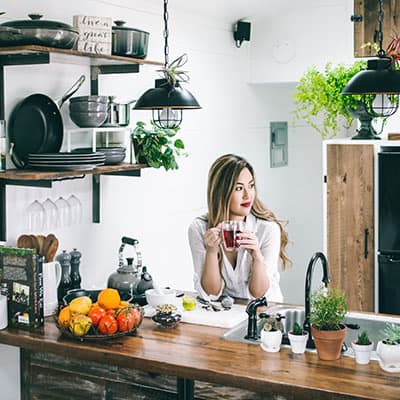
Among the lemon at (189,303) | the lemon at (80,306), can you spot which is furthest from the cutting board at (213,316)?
the lemon at (80,306)

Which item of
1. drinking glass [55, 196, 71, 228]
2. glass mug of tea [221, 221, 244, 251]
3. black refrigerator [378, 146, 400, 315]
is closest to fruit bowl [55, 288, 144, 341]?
glass mug of tea [221, 221, 244, 251]

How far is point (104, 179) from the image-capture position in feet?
13.5

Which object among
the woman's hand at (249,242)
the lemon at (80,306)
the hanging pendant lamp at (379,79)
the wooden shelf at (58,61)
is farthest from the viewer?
the woman's hand at (249,242)

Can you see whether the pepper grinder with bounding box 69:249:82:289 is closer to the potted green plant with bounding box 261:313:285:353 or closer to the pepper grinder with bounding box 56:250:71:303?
the pepper grinder with bounding box 56:250:71:303

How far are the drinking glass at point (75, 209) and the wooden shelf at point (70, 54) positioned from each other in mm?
664

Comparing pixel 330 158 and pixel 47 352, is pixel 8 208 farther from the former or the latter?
pixel 330 158

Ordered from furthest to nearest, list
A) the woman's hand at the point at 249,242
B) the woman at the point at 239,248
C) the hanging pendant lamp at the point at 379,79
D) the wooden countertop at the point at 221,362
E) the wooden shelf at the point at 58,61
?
the woman at the point at 239,248 < the woman's hand at the point at 249,242 < the wooden shelf at the point at 58,61 < the hanging pendant lamp at the point at 379,79 < the wooden countertop at the point at 221,362

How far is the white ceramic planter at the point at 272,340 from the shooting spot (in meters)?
2.90

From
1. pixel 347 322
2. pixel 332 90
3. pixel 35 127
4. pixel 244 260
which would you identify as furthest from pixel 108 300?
pixel 332 90

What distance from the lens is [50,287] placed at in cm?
341

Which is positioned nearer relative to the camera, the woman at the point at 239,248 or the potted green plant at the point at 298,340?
the potted green plant at the point at 298,340

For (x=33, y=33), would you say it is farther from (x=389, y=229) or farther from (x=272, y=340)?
(x=389, y=229)

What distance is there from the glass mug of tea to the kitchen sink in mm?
342

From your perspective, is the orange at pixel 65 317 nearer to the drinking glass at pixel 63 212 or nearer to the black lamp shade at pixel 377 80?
the drinking glass at pixel 63 212
